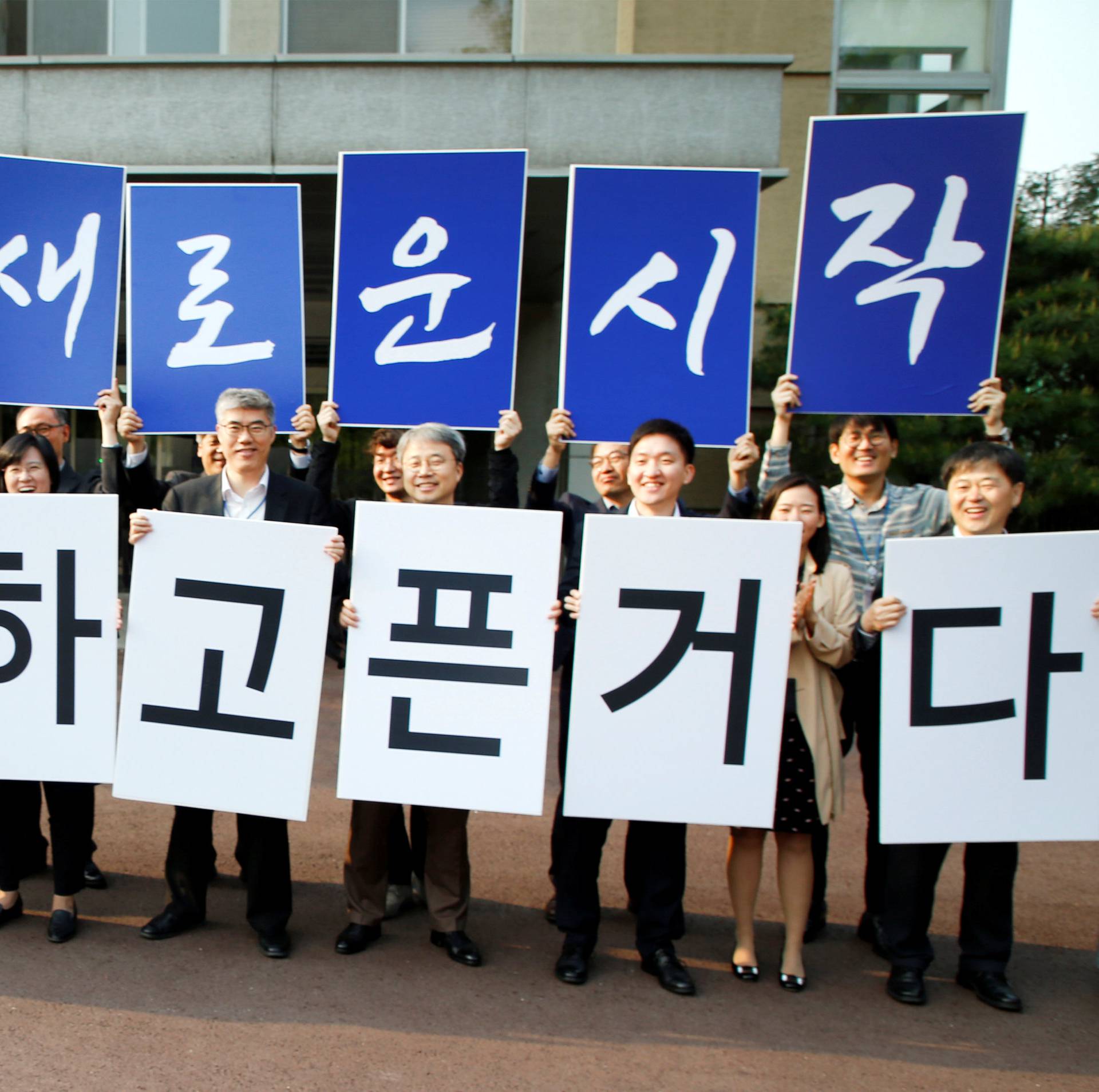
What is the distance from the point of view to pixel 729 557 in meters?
3.40

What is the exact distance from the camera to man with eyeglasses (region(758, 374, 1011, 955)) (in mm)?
3928

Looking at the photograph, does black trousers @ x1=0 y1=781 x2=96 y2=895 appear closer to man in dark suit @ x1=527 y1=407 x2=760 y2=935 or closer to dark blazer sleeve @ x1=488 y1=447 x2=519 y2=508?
man in dark suit @ x1=527 y1=407 x2=760 y2=935

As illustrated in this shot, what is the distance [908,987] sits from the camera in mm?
3533

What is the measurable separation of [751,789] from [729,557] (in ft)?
2.34

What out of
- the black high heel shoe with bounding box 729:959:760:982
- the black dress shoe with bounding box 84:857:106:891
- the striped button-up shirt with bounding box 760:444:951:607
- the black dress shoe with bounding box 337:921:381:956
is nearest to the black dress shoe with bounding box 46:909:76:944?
the black dress shoe with bounding box 84:857:106:891

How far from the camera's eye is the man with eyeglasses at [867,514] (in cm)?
393

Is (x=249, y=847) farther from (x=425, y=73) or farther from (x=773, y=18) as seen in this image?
(x=773, y=18)

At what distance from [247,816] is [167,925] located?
0.45 meters

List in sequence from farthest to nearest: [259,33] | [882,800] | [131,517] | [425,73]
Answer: [259,33] < [425,73] < [131,517] < [882,800]

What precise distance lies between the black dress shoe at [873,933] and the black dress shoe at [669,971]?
2.46 ft

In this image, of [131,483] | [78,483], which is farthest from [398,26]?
[131,483]

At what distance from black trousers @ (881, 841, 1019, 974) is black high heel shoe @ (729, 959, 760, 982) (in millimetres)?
442

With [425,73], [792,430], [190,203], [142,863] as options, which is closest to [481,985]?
[142,863]

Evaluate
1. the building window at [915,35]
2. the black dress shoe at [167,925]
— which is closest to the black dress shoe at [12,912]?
the black dress shoe at [167,925]
